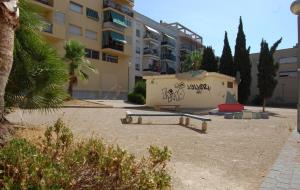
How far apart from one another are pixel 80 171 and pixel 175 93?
26278 millimetres

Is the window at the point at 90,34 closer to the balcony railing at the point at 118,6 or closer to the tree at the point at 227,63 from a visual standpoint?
the balcony railing at the point at 118,6

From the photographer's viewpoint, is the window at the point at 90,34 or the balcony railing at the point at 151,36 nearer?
the window at the point at 90,34

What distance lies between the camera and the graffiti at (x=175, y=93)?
95.8 ft

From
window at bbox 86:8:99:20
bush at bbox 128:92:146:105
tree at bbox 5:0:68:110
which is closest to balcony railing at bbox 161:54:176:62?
window at bbox 86:8:99:20

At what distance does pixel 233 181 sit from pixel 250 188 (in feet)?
1.24

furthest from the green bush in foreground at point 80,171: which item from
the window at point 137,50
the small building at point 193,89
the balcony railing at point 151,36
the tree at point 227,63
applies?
the balcony railing at point 151,36

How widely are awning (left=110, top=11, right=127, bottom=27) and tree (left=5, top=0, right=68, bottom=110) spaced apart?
131ft

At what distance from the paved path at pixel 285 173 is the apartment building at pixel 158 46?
48435mm

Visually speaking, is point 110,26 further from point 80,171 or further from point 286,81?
point 80,171

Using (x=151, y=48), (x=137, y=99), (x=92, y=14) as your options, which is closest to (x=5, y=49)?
(x=137, y=99)

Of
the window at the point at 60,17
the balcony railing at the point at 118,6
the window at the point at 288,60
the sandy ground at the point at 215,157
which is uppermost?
the balcony railing at the point at 118,6

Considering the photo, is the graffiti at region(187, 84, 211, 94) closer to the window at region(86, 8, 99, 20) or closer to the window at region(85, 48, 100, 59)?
the window at region(85, 48, 100, 59)

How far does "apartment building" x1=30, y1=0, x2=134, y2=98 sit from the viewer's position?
132 feet

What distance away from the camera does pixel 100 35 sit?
4772 cm
